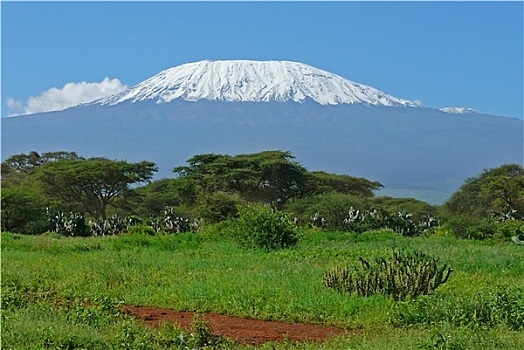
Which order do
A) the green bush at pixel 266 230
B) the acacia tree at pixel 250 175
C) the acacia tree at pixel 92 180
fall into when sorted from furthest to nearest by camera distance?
1. the acacia tree at pixel 250 175
2. the acacia tree at pixel 92 180
3. the green bush at pixel 266 230

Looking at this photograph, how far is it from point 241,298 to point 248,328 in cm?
125

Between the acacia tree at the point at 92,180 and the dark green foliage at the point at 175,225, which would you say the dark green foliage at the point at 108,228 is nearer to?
the dark green foliage at the point at 175,225

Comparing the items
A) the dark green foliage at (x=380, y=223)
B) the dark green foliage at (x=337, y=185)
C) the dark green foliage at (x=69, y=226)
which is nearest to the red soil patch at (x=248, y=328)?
the dark green foliage at (x=69, y=226)

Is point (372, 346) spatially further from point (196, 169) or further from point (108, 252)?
point (196, 169)

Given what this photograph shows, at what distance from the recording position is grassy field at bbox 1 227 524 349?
24.3 ft

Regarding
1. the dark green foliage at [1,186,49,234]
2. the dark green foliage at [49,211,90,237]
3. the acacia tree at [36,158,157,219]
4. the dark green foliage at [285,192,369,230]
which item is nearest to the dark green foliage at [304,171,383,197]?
the dark green foliage at [285,192,369,230]

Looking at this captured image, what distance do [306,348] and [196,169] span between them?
29333 mm

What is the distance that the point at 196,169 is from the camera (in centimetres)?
3641

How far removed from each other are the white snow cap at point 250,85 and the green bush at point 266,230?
11994 centimetres

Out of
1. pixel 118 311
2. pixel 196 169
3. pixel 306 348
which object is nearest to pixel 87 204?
pixel 196 169

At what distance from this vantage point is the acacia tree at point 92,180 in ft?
109

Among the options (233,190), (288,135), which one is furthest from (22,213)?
(288,135)

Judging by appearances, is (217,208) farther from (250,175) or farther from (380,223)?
(380,223)

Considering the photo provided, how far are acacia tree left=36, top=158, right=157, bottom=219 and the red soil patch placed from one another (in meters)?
24.0
